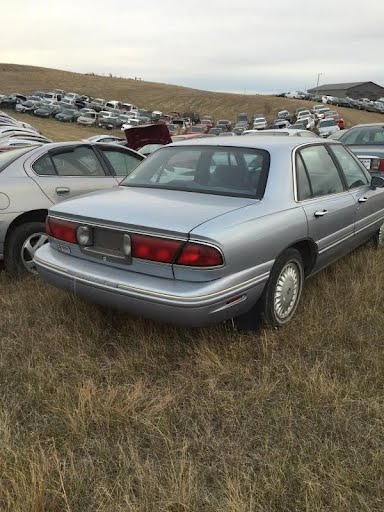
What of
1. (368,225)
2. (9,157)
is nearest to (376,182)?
(368,225)

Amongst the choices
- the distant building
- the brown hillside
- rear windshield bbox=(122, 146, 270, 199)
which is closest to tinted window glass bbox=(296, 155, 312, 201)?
rear windshield bbox=(122, 146, 270, 199)

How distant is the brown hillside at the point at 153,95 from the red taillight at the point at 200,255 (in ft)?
168

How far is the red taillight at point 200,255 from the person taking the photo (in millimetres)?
2818

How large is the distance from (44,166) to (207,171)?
81.5 inches

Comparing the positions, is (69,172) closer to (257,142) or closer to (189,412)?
(257,142)

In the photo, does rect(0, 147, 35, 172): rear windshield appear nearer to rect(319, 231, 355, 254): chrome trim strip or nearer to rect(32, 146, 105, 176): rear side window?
rect(32, 146, 105, 176): rear side window

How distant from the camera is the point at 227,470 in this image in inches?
86.9

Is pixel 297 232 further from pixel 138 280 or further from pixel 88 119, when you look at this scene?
pixel 88 119

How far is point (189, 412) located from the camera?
8.82 feet

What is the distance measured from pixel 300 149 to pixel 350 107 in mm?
64821

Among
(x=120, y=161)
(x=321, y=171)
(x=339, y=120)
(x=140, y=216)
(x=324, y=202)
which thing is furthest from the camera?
(x=339, y=120)

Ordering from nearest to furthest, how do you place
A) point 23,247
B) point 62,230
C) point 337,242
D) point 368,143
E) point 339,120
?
point 62,230
point 337,242
point 23,247
point 368,143
point 339,120

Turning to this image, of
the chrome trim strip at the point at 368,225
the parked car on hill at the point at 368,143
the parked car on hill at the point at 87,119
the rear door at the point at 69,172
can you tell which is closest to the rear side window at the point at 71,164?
the rear door at the point at 69,172

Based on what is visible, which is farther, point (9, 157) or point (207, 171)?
point (9, 157)
